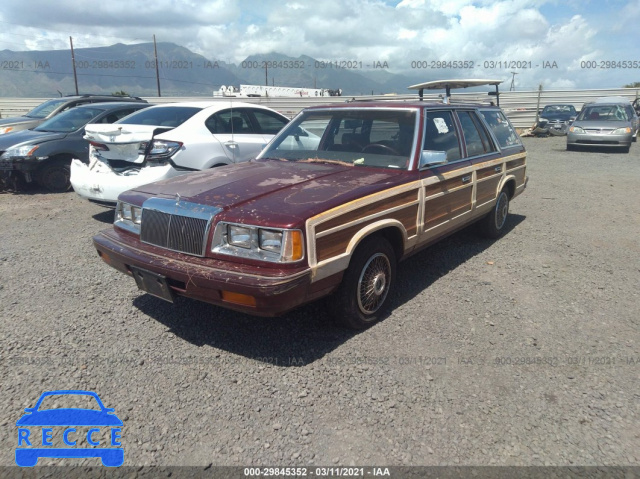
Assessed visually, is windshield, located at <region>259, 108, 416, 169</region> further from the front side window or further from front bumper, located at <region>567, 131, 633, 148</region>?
front bumper, located at <region>567, 131, 633, 148</region>

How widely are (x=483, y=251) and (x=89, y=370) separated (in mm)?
4342

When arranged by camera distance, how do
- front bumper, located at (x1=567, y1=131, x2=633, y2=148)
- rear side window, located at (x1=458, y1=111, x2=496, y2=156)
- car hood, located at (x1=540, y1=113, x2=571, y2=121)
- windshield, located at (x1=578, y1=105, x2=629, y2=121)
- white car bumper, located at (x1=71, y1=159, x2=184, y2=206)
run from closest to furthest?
rear side window, located at (x1=458, y1=111, x2=496, y2=156)
white car bumper, located at (x1=71, y1=159, x2=184, y2=206)
front bumper, located at (x1=567, y1=131, x2=633, y2=148)
windshield, located at (x1=578, y1=105, x2=629, y2=121)
car hood, located at (x1=540, y1=113, x2=571, y2=121)

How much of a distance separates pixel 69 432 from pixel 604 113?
17.8 meters

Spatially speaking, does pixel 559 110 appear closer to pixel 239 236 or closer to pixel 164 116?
pixel 164 116

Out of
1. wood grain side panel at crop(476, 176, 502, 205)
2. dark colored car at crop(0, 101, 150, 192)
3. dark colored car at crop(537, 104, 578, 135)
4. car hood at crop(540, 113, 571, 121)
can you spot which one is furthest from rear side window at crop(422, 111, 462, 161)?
car hood at crop(540, 113, 571, 121)

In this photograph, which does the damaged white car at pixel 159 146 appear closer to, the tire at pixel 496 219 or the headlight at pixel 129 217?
the headlight at pixel 129 217

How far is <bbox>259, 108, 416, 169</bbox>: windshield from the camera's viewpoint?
157 inches

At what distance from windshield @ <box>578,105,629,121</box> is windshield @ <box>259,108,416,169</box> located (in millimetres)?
14292

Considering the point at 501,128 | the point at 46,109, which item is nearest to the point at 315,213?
the point at 501,128

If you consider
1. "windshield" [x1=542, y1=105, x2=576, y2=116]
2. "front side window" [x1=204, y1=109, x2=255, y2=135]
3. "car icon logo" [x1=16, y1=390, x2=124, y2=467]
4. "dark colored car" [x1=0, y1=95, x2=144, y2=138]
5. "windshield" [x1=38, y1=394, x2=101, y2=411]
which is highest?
"windshield" [x1=542, y1=105, x2=576, y2=116]

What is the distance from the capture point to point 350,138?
14.2 feet

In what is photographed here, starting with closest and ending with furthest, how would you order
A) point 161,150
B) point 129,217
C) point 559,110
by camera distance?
point 129,217, point 161,150, point 559,110

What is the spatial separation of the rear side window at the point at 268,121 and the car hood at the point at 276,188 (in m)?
2.93

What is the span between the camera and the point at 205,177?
373cm
